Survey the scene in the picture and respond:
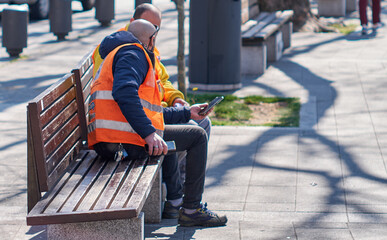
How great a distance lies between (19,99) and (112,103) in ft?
15.5

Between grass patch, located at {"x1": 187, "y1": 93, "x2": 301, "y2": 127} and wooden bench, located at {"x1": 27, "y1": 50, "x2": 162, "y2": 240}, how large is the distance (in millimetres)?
3370

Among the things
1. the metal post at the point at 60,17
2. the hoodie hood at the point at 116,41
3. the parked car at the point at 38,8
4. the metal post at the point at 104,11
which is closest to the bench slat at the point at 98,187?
the hoodie hood at the point at 116,41

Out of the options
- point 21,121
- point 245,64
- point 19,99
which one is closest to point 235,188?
point 21,121

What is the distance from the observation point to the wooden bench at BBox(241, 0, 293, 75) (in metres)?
10.4

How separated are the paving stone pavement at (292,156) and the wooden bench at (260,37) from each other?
0.27m

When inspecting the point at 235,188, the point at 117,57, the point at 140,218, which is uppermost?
the point at 117,57

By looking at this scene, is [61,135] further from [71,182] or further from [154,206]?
[154,206]

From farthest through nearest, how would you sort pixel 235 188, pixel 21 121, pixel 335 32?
1. pixel 335 32
2. pixel 21 121
3. pixel 235 188

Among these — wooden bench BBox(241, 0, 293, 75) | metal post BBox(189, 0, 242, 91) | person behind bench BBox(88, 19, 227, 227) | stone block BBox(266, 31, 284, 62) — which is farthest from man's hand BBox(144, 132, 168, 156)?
stone block BBox(266, 31, 284, 62)

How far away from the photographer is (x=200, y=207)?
469 cm

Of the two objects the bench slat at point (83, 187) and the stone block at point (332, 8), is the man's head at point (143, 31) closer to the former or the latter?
the bench slat at point (83, 187)

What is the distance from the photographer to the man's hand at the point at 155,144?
4160mm

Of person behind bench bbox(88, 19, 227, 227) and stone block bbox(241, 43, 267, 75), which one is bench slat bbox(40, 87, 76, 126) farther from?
stone block bbox(241, 43, 267, 75)

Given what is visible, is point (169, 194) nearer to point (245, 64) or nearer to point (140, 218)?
point (140, 218)
